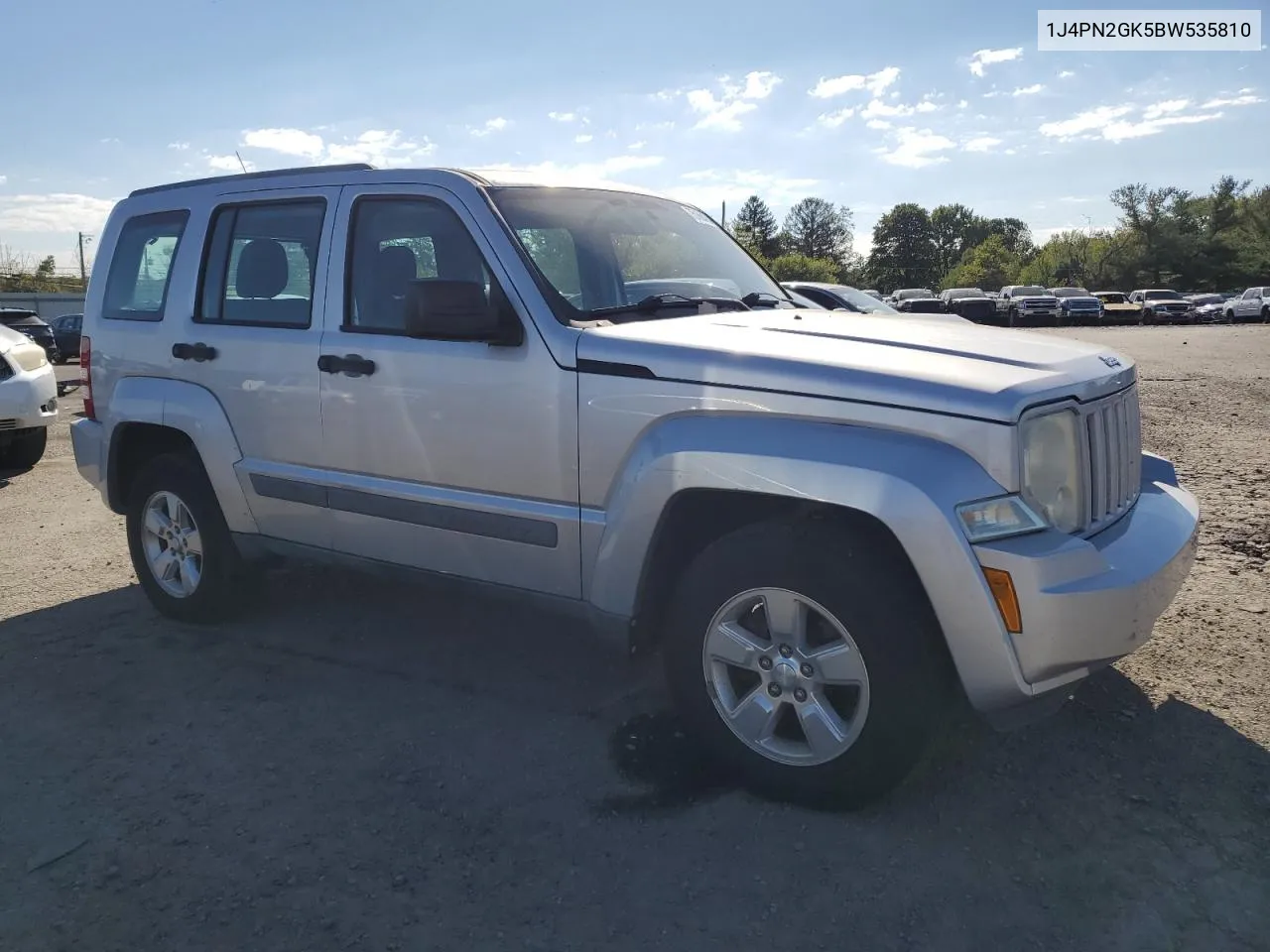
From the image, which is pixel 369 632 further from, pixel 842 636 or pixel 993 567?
pixel 993 567

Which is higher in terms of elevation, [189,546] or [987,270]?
[987,270]

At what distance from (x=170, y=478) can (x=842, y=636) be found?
343cm

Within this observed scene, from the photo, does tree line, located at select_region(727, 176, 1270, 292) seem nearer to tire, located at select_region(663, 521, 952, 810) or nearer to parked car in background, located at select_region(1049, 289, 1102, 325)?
parked car in background, located at select_region(1049, 289, 1102, 325)

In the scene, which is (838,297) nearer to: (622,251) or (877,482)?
(622,251)

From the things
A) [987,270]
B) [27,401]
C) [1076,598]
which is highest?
[987,270]

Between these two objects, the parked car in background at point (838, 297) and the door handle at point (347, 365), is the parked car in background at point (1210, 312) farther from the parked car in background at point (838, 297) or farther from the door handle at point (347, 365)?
the door handle at point (347, 365)

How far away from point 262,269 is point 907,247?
117257mm

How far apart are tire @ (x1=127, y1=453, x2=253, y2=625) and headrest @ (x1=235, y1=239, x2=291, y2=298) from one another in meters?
0.89

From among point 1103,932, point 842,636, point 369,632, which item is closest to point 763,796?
point 842,636

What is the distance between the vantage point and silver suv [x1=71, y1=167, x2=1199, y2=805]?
9.11 ft

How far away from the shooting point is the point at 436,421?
3.74 m

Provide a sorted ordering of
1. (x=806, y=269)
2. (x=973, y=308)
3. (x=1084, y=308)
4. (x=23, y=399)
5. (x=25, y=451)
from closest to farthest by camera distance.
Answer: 1. (x=23, y=399)
2. (x=25, y=451)
3. (x=973, y=308)
4. (x=1084, y=308)
5. (x=806, y=269)

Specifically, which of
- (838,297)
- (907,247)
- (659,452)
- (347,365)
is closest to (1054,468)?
(659,452)

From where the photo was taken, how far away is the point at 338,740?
3.67 metres
